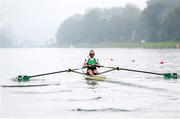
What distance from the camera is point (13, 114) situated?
1902cm

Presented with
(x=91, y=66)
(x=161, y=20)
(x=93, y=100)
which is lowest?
(x=93, y=100)

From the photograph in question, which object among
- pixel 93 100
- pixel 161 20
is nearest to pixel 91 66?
pixel 93 100

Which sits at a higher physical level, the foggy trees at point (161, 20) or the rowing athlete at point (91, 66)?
the foggy trees at point (161, 20)

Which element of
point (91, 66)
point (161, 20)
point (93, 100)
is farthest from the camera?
point (161, 20)

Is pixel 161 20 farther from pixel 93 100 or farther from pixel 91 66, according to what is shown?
pixel 93 100

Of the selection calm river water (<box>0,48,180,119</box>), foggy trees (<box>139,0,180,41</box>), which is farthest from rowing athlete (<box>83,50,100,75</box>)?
foggy trees (<box>139,0,180,41</box>)

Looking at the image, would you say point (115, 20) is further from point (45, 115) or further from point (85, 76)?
point (45, 115)

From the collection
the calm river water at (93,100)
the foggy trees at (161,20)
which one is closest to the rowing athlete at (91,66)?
the calm river water at (93,100)

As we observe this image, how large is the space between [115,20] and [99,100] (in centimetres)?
16805

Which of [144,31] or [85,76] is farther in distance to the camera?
[144,31]

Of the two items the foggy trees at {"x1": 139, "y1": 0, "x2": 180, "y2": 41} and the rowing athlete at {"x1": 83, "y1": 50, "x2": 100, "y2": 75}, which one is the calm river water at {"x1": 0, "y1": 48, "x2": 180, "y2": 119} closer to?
the rowing athlete at {"x1": 83, "y1": 50, "x2": 100, "y2": 75}

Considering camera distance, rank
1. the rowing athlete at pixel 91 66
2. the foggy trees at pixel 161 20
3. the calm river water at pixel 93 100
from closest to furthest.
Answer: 1. the calm river water at pixel 93 100
2. the rowing athlete at pixel 91 66
3. the foggy trees at pixel 161 20

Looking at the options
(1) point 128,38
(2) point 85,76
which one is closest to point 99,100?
(2) point 85,76

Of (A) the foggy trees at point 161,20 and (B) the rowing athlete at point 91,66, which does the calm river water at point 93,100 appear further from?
(A) the foggy trees at point 161,20
